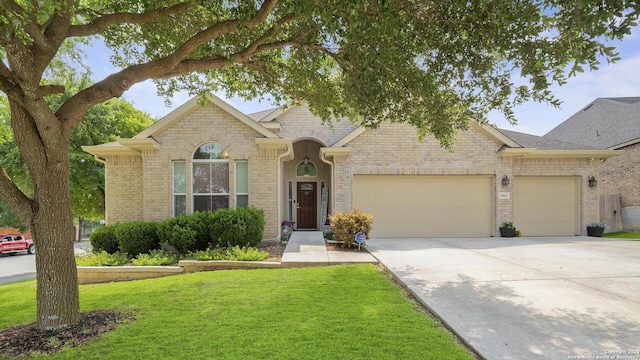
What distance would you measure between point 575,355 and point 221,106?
32.3ft

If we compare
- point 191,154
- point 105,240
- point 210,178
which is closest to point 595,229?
point 210,178

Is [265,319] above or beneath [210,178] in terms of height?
beneath

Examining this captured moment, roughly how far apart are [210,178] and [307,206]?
231 inches

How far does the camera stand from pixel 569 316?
3.97m

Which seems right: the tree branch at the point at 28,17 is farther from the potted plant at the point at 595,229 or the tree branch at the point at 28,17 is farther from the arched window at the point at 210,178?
the potted plant at the point at 595,229

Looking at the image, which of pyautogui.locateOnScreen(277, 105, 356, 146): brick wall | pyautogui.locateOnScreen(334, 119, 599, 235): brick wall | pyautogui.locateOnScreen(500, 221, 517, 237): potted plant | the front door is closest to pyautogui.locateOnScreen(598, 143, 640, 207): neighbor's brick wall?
pyautogui.locateOnScreen(334, 119, 599, 235): brick wall

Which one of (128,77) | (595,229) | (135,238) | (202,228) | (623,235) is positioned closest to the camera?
(128,77)

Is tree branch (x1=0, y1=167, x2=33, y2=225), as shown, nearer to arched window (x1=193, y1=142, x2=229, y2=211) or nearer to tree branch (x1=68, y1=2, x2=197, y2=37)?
tree branch (x1=68, y1=2, x2=197, y2=37)

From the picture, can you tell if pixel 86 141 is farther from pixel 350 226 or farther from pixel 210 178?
pixel 350 226

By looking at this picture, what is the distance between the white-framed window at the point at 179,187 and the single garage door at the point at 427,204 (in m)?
6.08

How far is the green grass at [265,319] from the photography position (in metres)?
3.26

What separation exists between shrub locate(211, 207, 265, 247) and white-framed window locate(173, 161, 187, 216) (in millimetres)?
2053

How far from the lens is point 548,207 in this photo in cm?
1243

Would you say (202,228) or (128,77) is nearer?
(128,77)
